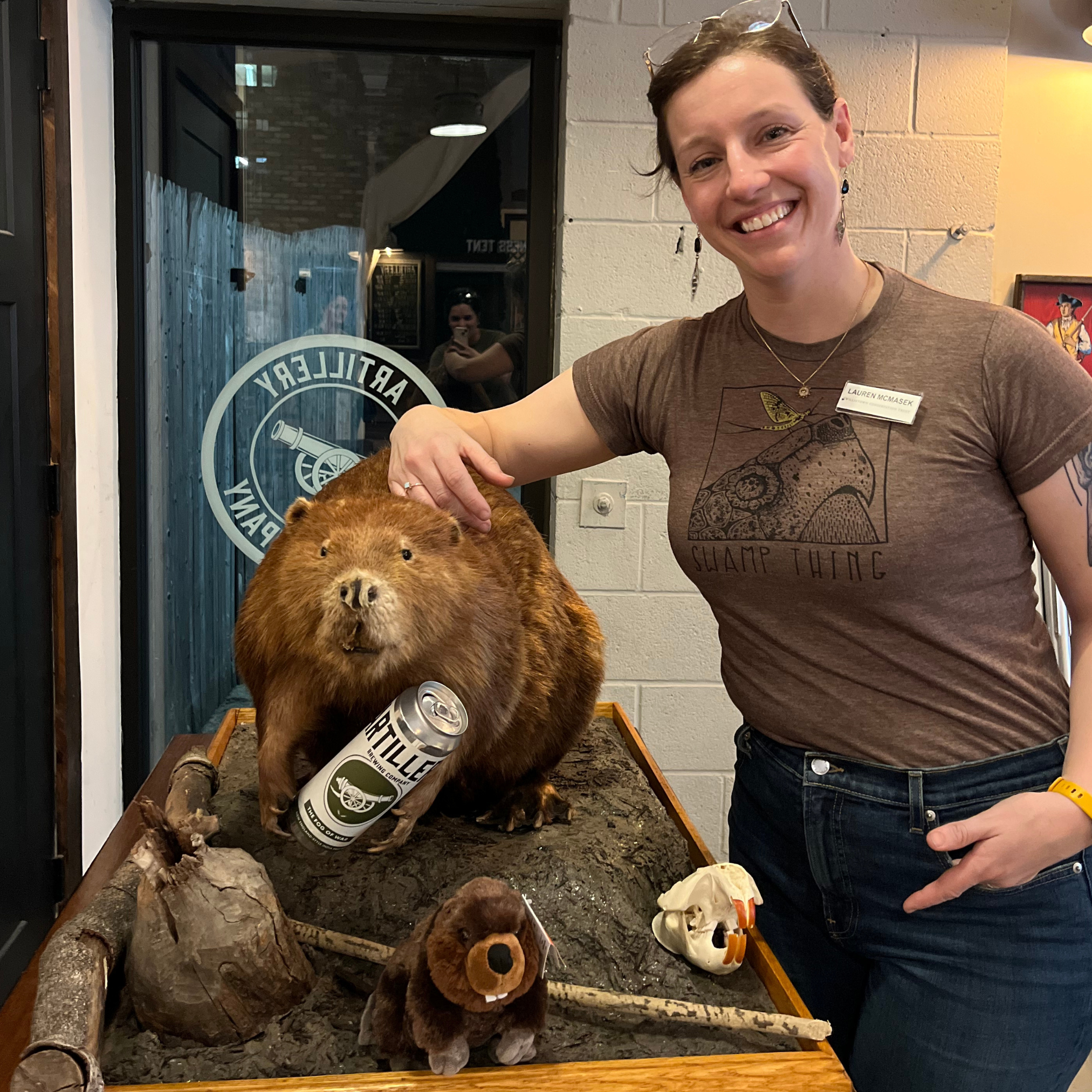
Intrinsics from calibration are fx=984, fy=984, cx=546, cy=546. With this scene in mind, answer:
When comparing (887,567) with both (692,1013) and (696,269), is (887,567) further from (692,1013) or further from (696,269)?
(696,269)

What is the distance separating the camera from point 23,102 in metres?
2.38

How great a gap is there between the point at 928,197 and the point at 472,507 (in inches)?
73.4

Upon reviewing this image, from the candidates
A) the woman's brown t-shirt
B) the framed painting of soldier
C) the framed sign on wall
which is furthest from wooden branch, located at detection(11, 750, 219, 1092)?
the framed painting of soldier

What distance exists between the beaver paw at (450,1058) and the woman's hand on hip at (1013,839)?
0.49 metres

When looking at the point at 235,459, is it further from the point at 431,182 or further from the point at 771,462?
the point at 771,462

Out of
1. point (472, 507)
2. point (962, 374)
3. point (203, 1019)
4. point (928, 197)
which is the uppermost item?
point (928, 197)

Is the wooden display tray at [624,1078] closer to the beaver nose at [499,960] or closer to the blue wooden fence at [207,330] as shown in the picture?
the beaver nose at [499,960]

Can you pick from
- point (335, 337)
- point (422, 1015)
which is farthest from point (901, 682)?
point (335, 337)

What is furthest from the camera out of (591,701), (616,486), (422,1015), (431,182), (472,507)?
(431,182)

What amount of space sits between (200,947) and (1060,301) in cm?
260

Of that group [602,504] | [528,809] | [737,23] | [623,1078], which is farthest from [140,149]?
[623,1078]

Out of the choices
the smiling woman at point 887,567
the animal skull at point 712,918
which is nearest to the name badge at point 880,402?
the smiling woman at point 887,567

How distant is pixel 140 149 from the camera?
2764 millimetres

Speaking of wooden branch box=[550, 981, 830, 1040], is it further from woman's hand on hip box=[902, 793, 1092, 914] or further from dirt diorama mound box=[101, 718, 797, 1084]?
woman's hand on hip box=[902, 793, 1092, 914]
